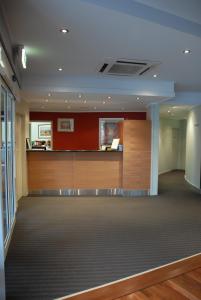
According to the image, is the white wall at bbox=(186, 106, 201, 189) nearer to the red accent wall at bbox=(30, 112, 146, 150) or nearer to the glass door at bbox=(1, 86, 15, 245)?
the red accent wall at bbox=(30, 112, 146, 150)

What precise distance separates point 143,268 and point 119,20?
9.94 feet

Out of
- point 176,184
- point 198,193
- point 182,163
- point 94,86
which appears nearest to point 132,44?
point 94,86

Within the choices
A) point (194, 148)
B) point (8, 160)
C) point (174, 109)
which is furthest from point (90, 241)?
point (174, 109)

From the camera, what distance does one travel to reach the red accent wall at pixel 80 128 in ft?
33.0

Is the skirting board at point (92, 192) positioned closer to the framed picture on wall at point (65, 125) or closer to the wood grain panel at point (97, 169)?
the wood grain panel at point (97, 169)


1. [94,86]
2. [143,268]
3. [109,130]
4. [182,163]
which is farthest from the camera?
[182,163]

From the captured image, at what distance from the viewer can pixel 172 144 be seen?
12.1 metres

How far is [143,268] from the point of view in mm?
3111

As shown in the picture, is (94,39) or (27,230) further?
(27,230)

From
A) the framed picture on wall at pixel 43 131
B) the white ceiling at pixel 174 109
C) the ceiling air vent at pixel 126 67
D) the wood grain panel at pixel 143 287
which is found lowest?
the wood grain panel at pixel 143 287

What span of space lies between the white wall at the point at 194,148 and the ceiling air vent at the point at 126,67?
3.77m

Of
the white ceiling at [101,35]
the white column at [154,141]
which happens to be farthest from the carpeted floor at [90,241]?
the white ceiling at [101,35]

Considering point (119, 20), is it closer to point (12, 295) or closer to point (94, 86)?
point (94, 86)

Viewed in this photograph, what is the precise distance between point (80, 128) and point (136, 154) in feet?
12.7
